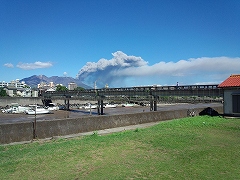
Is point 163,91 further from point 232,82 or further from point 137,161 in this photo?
point 137,161

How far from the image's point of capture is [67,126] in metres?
19.0

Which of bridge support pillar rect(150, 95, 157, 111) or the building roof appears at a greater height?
the building roof

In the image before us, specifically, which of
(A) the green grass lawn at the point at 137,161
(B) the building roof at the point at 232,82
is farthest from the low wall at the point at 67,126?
(B) the building roof at the point at 232,82

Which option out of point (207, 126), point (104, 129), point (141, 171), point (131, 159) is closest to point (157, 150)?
point (131, 159)

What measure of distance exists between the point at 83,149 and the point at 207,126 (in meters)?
10.9

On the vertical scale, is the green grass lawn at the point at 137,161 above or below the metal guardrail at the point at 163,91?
below

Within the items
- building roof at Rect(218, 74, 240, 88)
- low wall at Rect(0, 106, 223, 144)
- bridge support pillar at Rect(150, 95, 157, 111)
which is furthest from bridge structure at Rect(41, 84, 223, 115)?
low wall at Rect(0, 106, 223, 144)

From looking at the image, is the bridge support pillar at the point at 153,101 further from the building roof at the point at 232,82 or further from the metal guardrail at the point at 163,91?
the building roof at the point at 232,82

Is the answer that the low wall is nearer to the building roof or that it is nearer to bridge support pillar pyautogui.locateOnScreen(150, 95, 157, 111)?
the building roof

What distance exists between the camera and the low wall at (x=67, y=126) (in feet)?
52.5

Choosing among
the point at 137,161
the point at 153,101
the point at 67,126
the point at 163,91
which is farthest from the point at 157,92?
the point at 137,161

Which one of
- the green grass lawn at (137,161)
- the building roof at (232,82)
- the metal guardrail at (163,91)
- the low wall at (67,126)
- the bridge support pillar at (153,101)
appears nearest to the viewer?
the green grass lawn at (137,161)

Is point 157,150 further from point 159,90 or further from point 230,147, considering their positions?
point 159,90

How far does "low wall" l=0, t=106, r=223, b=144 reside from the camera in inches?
631
